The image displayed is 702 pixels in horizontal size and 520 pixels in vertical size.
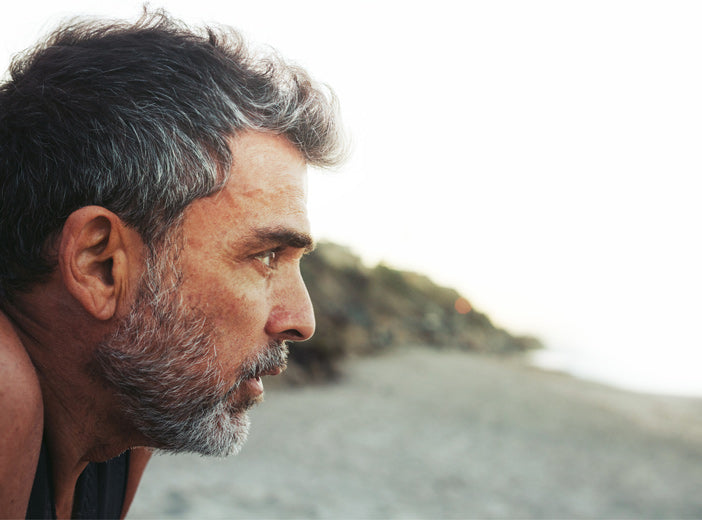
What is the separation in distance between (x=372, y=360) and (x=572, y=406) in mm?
4558

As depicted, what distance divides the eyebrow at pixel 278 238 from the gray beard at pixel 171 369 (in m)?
0.22

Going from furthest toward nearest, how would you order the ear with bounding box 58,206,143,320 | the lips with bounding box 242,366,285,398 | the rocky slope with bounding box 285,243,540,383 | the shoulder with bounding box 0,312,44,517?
the rocky slope with bounding box 285,243,540,383
the lips with bounding box 242,366,285,398
the ear with bounding box 58,206,143,320
the shoulder with bounding box 0,312,44,517

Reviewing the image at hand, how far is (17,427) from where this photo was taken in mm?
1155

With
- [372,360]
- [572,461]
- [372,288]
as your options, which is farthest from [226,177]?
[372,288]

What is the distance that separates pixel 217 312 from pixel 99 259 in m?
0.31

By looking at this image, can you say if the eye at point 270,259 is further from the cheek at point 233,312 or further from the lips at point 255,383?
the lips at point 255,383

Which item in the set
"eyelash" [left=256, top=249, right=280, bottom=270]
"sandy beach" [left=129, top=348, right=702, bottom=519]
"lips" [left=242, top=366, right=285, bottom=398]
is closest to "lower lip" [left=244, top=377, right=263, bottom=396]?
"lips" [left=242, top=366, right=285, bottom=398]

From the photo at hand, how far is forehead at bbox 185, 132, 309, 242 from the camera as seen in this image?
1410mm

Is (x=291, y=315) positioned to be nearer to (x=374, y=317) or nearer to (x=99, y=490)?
(x=99, y=490)

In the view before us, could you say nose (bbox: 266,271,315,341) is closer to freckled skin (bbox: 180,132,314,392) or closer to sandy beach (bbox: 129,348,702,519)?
freckled skin (bbox: 180,132,314,392)

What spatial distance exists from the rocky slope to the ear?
879 cm

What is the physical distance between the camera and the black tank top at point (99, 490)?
1.46 meters

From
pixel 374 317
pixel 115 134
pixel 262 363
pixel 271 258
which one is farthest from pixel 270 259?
pixel 374 317

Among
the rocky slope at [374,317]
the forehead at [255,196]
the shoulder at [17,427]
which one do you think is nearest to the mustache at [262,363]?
the forehead at [255,196]
